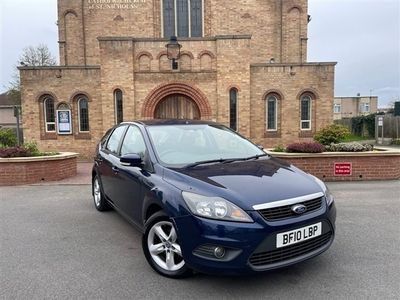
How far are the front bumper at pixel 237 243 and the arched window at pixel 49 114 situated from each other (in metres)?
12.9

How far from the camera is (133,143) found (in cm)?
439

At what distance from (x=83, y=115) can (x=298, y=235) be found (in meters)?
13.0

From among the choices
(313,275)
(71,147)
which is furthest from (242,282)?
(71,147)

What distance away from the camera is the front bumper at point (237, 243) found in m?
2.74

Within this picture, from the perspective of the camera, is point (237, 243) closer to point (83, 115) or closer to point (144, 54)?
point (144, 54)

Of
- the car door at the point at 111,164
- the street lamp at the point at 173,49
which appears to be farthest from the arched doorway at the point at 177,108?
the car door at the point at 111,164

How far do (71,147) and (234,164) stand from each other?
12.1m

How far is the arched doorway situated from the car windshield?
9.35m

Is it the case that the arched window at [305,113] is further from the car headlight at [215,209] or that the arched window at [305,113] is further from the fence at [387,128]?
the car headlight at [215,209]

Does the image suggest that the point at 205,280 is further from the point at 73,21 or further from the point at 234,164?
the point at 73,21

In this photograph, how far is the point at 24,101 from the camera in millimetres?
13828

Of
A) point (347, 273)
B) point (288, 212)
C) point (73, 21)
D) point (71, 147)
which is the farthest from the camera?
point (73, 21)

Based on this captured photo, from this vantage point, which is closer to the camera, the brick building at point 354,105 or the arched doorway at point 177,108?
the arched doorway at point 177,108

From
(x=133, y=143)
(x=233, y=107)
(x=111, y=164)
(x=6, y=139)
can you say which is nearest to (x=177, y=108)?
(x=233, y=107)
